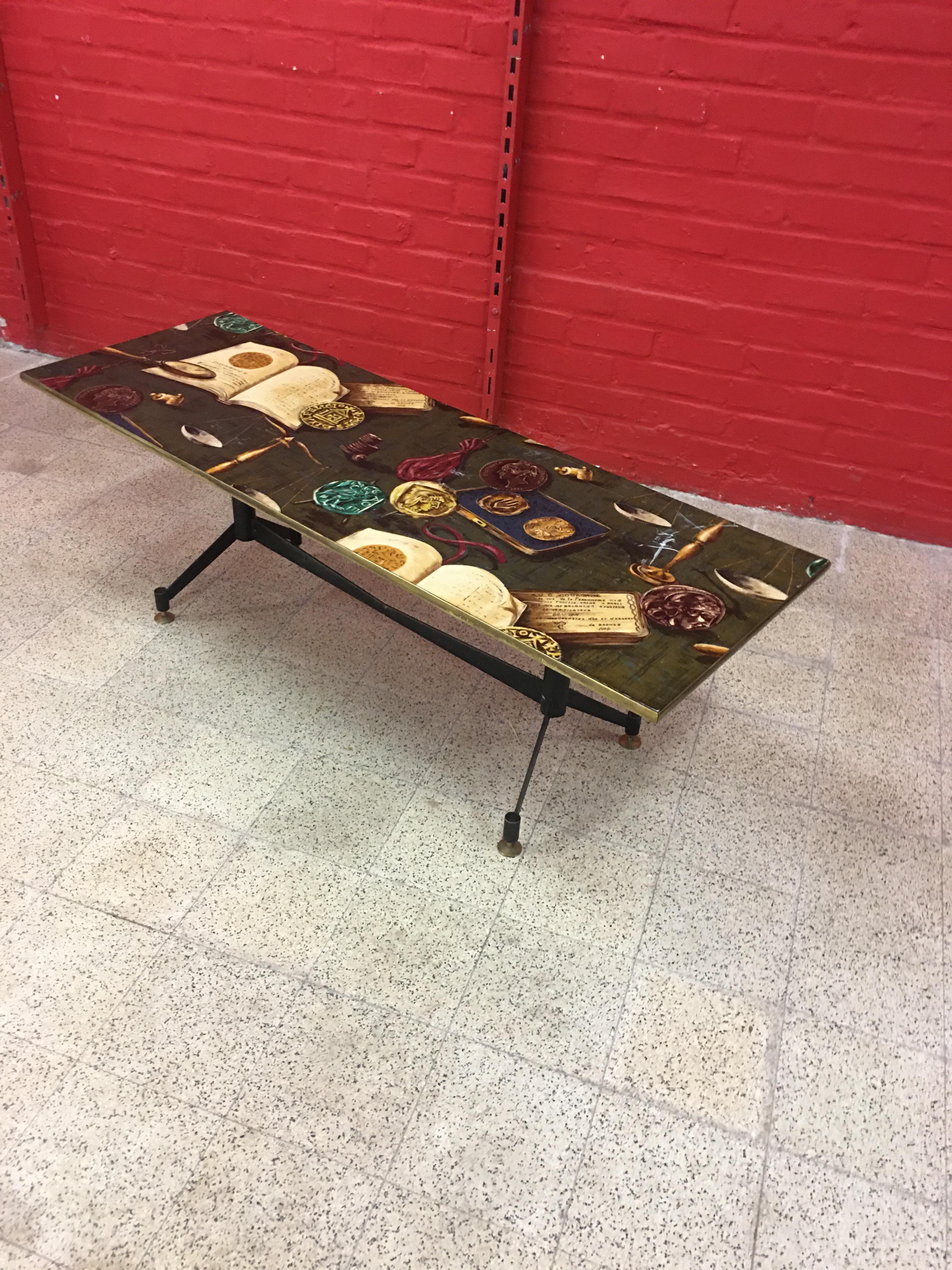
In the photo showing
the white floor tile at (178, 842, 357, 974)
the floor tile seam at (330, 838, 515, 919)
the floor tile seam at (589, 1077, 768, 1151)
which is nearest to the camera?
the floor tile seam at (589, 1077, 768, 1151)

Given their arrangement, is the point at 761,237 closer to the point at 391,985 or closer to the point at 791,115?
the point at 791,115

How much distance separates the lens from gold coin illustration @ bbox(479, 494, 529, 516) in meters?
2.17

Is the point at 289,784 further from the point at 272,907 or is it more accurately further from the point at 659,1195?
the point at 659,1195

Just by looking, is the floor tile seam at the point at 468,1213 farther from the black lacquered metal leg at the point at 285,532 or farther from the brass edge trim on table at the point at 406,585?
the black lacquered metal leg at the point at 285,532

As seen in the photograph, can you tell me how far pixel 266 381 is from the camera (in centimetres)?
257

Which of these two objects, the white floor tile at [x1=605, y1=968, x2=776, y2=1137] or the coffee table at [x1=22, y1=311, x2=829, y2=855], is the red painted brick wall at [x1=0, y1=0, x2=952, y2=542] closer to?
the coffee table at [x1=22, y1=311, x2=829, y2=855]

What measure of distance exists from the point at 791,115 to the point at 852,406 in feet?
2.68

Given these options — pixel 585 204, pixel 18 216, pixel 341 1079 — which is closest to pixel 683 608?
pixel 341 1079

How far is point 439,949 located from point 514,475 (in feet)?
3.24

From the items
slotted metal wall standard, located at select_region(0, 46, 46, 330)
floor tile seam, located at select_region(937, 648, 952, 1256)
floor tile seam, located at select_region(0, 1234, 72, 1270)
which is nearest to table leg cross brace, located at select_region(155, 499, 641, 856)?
floor tile seam, located at select_region(937, 648, 952, 1256)

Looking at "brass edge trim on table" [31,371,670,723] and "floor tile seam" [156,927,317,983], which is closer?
"brass edge trim on table" [31,371,670,723]

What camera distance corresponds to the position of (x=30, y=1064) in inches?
68.9

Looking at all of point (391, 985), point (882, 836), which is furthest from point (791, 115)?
point (391, 985)

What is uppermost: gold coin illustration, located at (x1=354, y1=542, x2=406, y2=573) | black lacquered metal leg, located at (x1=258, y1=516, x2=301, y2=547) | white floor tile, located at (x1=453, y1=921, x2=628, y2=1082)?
gold coin illustration, located at (x1=354, y1=542, x2=406, y2=573)
